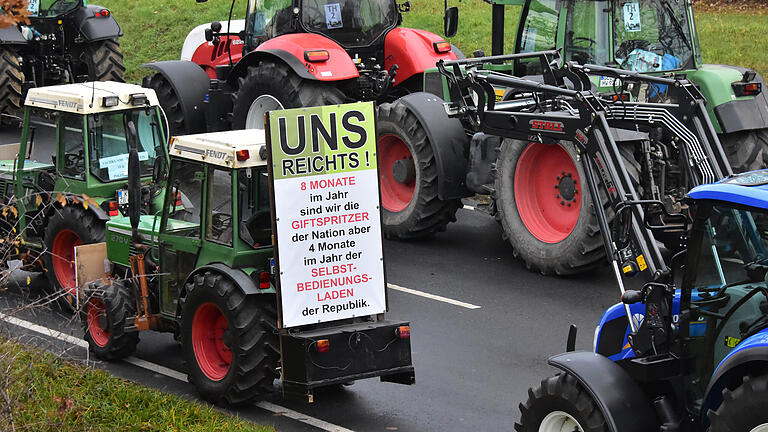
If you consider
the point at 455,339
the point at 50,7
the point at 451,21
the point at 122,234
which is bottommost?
the point at 455,339

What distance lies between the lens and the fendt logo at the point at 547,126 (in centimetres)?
999

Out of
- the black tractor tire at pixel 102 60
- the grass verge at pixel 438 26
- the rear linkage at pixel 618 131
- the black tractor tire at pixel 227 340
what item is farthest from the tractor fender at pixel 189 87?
the grass verge at pixel 438 26

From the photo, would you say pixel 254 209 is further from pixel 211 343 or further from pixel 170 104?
pixel 170 104

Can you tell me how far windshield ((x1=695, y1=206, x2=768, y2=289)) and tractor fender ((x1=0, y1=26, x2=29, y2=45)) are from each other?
14991 millimetres

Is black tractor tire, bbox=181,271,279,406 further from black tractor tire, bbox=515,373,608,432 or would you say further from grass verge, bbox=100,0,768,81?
grass verge, bbox=100,0,768,81

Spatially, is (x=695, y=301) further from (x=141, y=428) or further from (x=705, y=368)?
(x=141, y=428)

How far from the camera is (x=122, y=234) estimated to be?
9.70 meters

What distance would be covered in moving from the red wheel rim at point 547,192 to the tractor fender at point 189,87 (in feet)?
17.9

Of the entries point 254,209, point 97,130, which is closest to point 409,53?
point 97,130

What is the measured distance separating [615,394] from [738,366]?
90 centimetres

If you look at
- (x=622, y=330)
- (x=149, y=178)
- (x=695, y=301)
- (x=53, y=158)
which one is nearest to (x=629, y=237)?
(x=622, y=330)

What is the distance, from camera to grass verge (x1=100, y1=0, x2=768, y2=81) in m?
21.5

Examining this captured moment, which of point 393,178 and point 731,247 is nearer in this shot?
point 731,247

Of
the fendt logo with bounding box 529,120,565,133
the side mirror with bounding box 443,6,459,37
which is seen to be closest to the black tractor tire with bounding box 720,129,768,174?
the fendt logo with bounding box 529,120,565,133
